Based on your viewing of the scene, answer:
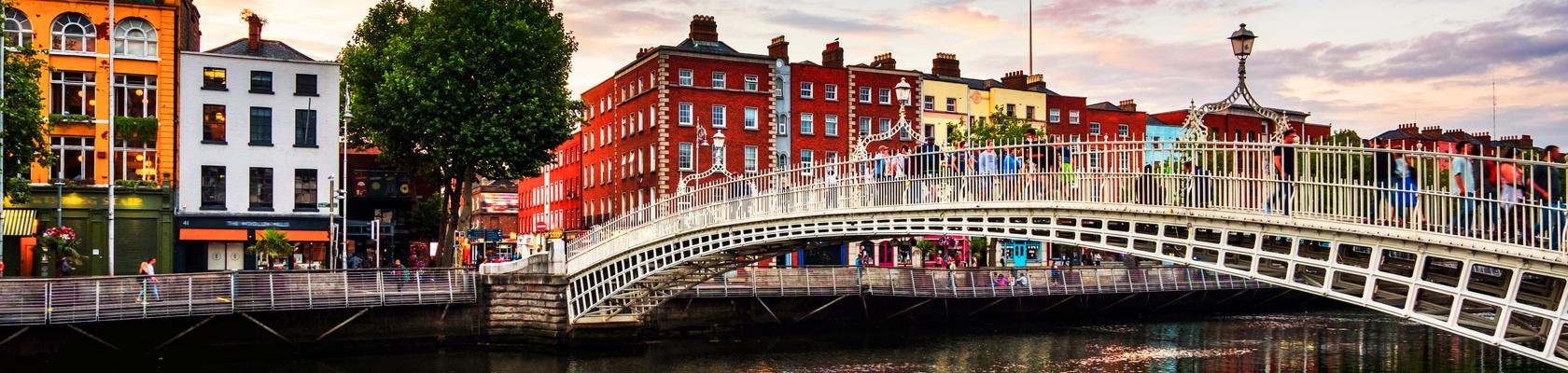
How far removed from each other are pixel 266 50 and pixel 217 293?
1948 centimetres

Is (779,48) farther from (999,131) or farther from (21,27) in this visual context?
(21,27)

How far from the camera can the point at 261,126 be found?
176 feet

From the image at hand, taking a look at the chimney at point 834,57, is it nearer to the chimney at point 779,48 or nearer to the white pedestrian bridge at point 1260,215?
the chimney at point 779,48

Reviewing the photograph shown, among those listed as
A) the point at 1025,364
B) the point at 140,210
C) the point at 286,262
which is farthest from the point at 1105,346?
the point at 140,210

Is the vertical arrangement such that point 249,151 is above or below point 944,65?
below

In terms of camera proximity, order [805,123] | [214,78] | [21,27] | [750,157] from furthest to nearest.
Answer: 1. [805,123]
2. [750,157]
3. [214,78]
4. [21,27]

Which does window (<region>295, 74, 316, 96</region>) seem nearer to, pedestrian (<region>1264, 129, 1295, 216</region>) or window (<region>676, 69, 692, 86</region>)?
window (<region>676, 69, 692, 86</region>)

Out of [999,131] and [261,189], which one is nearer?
[261,189]

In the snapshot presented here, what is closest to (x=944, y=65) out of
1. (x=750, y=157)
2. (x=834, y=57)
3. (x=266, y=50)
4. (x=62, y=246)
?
(x=834, y=57)

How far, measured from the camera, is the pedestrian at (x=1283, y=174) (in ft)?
75.0

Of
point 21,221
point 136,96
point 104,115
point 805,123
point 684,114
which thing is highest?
point 684,114

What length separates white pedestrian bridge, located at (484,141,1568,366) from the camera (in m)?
19.7

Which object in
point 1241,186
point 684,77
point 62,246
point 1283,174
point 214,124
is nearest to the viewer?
point 1283,174

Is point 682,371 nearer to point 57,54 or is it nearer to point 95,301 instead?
point 95,301
